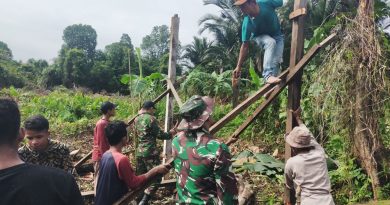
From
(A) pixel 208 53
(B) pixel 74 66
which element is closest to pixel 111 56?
(B) pixel 74 66

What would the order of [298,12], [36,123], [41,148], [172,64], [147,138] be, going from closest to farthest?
[36,123] → [41,148] → [298,12] → [147,138] → [172,64]

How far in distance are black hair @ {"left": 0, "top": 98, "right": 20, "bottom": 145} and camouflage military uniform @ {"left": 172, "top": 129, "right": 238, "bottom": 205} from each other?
4.23 ft

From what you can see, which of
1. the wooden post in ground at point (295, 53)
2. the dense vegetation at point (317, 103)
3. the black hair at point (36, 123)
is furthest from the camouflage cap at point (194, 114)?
the dense vegetation at point (317, 103)

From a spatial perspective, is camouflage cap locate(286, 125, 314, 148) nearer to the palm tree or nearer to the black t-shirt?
the black t-shirt

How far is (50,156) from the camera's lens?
3.06m

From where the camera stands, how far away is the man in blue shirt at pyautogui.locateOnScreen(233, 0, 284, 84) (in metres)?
4.94

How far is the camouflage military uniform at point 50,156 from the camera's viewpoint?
9.89 feet

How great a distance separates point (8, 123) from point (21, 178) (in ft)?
0.82

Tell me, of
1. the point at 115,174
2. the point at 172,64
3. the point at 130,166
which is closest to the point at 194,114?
the point at 130,166

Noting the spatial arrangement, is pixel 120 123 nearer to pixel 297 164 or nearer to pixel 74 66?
pixel 297 164

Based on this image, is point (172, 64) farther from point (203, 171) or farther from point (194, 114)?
point (203, 171)

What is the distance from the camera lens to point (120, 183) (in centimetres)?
308

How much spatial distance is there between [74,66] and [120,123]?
28.1m

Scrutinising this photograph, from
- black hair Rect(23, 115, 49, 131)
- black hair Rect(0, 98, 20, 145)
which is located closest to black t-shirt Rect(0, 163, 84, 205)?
black hair Rect(0, 98, 20, 145)
